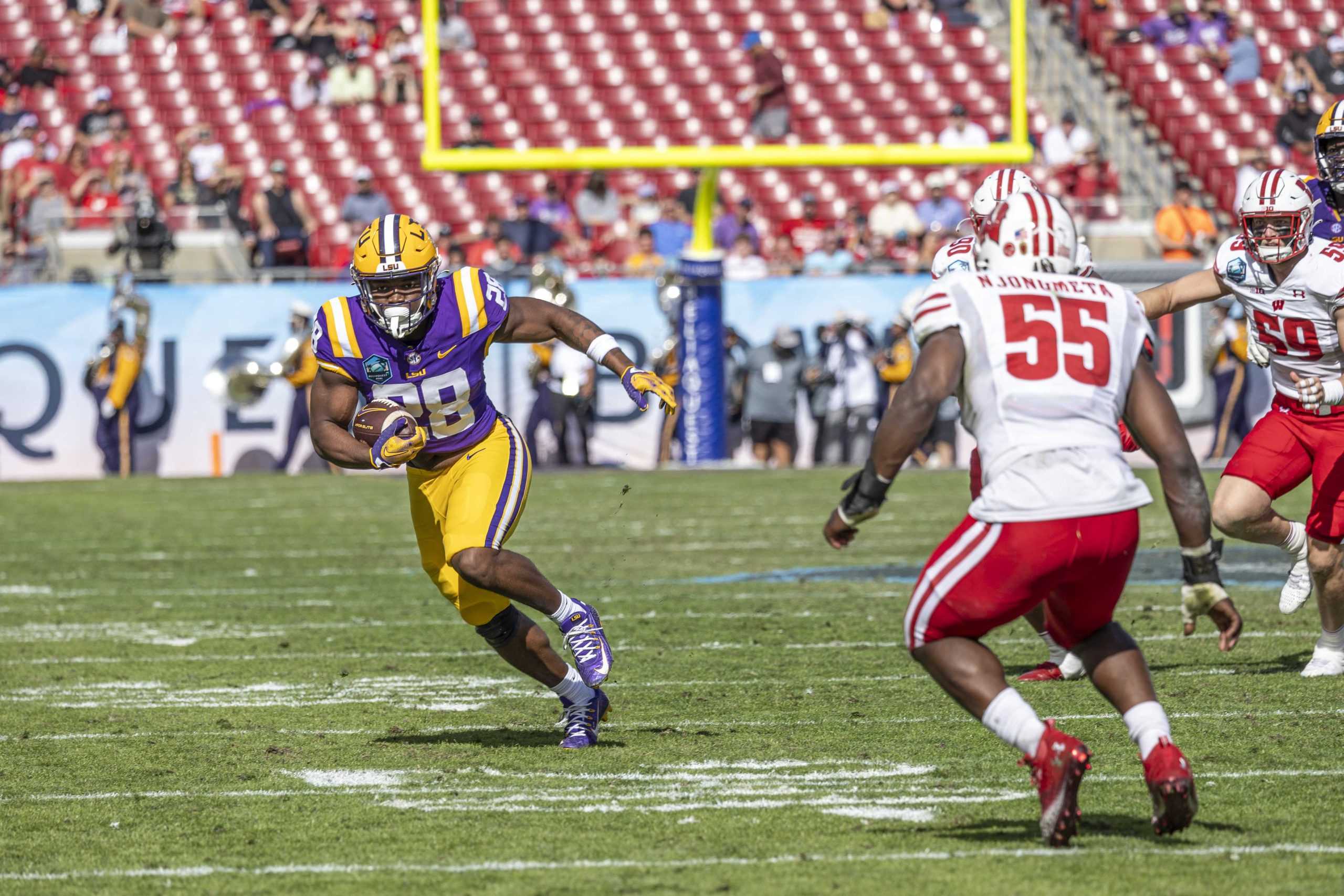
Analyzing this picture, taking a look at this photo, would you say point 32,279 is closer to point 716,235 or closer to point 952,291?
point 716,235

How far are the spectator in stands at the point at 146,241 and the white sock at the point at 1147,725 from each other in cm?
1487

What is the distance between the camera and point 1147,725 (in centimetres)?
439

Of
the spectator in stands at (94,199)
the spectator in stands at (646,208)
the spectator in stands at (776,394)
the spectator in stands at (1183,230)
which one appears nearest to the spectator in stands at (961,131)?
the spectator in stands at (1183,230)

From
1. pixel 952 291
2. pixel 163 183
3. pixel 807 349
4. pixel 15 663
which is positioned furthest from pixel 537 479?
pixel 952 291

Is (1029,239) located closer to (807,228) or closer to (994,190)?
(994,190)

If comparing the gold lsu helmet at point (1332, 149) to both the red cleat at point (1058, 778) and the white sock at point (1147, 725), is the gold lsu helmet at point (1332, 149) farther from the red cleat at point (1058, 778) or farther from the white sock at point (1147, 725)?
the red cleat at point (1058, 778)

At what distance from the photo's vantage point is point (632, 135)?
711 inches

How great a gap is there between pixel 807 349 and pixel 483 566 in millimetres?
12221

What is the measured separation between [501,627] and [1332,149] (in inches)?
131

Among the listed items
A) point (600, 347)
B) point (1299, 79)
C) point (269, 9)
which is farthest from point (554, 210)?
point (600, 347)

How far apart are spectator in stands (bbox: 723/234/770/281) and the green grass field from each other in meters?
7.09

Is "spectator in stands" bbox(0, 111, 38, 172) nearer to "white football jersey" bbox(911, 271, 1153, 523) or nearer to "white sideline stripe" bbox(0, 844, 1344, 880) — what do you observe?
"white sideline stripe" bbox(0, 844, 1344, 880)

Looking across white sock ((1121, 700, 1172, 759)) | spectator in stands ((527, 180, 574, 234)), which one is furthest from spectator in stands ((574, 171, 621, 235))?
white sock ((1121, 700, 1172, 759))

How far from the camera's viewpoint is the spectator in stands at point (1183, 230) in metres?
18.2
